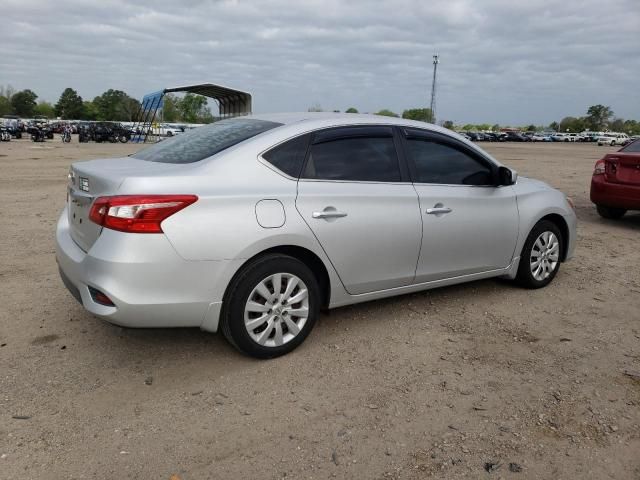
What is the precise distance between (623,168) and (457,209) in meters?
5.61

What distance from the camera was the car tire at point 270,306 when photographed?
347cm

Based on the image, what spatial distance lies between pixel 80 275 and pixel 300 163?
5.17 feet

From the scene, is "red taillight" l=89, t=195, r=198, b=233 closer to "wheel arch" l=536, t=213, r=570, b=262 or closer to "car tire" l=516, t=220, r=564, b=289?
"car tire" l=516, t=220, r=564, b=289

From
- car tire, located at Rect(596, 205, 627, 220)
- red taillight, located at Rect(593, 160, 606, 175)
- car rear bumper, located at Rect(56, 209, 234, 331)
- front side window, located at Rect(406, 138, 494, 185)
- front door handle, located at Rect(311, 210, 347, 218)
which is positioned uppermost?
front side window, located at Rect(406, 138, 494, 185)

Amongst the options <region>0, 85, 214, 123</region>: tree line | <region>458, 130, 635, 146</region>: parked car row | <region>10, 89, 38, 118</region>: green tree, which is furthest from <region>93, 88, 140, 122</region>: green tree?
<region>458, 130, 635, 146</region>: parked car row

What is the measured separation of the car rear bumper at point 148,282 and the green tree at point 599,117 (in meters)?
163

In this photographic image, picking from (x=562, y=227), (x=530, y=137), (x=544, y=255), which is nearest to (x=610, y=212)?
(x=562, y=227)

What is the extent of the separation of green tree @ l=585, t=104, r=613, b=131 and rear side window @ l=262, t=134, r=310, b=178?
16229 centimetres

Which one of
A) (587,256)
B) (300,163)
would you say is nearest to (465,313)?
(300,163)

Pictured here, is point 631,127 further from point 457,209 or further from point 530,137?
point 457,209

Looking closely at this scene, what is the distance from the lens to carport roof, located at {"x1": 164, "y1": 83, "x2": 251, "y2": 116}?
34.6 metres

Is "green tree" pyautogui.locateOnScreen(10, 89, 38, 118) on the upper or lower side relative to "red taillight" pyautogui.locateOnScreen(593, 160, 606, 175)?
upper

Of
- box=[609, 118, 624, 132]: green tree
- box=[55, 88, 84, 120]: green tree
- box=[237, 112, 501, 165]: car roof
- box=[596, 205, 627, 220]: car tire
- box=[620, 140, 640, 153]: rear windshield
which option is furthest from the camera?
box=[609, 118, 624, 132]: green tree

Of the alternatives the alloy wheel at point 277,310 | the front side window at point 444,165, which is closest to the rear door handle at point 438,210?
the front side window at point 444,165
